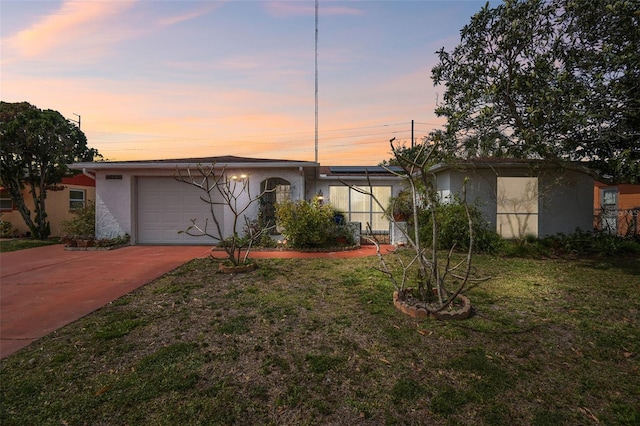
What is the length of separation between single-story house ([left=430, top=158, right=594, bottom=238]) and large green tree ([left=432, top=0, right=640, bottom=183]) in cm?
144

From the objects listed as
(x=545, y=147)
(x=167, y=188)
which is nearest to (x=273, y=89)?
(x=167, y=188)

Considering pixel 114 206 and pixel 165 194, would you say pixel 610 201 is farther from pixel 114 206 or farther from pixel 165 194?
pixel 114 206

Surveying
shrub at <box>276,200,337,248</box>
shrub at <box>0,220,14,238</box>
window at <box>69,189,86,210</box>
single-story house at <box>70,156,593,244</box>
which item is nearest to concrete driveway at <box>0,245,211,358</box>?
single-story house at <box>70,156,593,244</box>

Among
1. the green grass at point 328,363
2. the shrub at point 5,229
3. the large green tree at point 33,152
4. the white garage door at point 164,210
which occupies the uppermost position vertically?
the large green tree at point 33,152

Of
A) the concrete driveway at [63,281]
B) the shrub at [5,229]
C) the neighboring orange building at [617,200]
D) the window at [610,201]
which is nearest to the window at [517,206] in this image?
the neighboring orange building at [617,200]

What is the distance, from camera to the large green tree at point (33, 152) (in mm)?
12125

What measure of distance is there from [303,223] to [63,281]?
5.57 metres

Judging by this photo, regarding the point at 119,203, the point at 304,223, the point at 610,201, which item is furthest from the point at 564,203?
the point at 119,203

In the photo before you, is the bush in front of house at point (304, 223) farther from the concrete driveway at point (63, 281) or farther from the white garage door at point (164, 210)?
the white garage door at point (164, 210)

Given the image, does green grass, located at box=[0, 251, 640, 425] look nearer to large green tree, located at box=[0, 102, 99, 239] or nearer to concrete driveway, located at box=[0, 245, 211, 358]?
concrete driveway, located at box=[0, 245, 211, 358]

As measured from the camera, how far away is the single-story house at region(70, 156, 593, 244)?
10383 millimetres

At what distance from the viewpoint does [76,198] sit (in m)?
15.7

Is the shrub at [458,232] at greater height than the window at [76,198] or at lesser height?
lesser

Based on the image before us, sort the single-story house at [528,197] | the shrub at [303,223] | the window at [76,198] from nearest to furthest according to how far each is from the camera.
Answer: the shrub at [303,223] → the single-story house at [528,197] → the window at [76,198]
